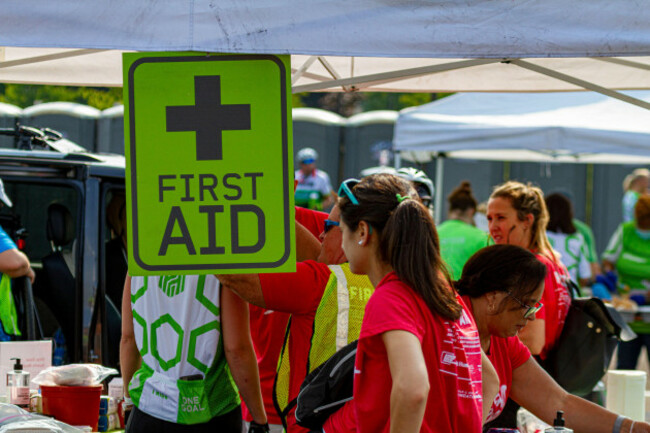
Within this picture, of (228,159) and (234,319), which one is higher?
(228,159)

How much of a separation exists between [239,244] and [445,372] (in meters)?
0.69

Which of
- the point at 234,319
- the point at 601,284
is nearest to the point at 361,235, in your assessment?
the point at 234,319

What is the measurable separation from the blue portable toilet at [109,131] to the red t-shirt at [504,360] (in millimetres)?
14604

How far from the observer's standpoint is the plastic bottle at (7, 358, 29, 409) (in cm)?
344

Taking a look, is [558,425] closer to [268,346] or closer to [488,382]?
[488,382]

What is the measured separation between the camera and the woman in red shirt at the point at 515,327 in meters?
2.85

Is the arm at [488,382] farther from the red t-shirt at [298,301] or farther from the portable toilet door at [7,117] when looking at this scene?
the portable toilet door at [7,117]

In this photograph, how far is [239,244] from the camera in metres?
2.56

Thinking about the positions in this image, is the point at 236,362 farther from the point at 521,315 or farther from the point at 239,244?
the point at 521,315

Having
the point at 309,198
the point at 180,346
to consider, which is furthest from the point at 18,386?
the point at 309,198

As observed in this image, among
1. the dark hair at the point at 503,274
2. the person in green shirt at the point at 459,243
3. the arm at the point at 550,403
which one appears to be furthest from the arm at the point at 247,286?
the person in green shirt at the point at 459,243

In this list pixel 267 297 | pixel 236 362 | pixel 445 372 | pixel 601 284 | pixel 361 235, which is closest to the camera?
pixel 445 372

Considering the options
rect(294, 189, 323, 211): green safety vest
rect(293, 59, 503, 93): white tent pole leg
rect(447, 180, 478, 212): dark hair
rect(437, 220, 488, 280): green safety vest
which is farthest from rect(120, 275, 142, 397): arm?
rect(294, 189, 323, 211): green safety vest

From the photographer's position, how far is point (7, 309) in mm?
4363
